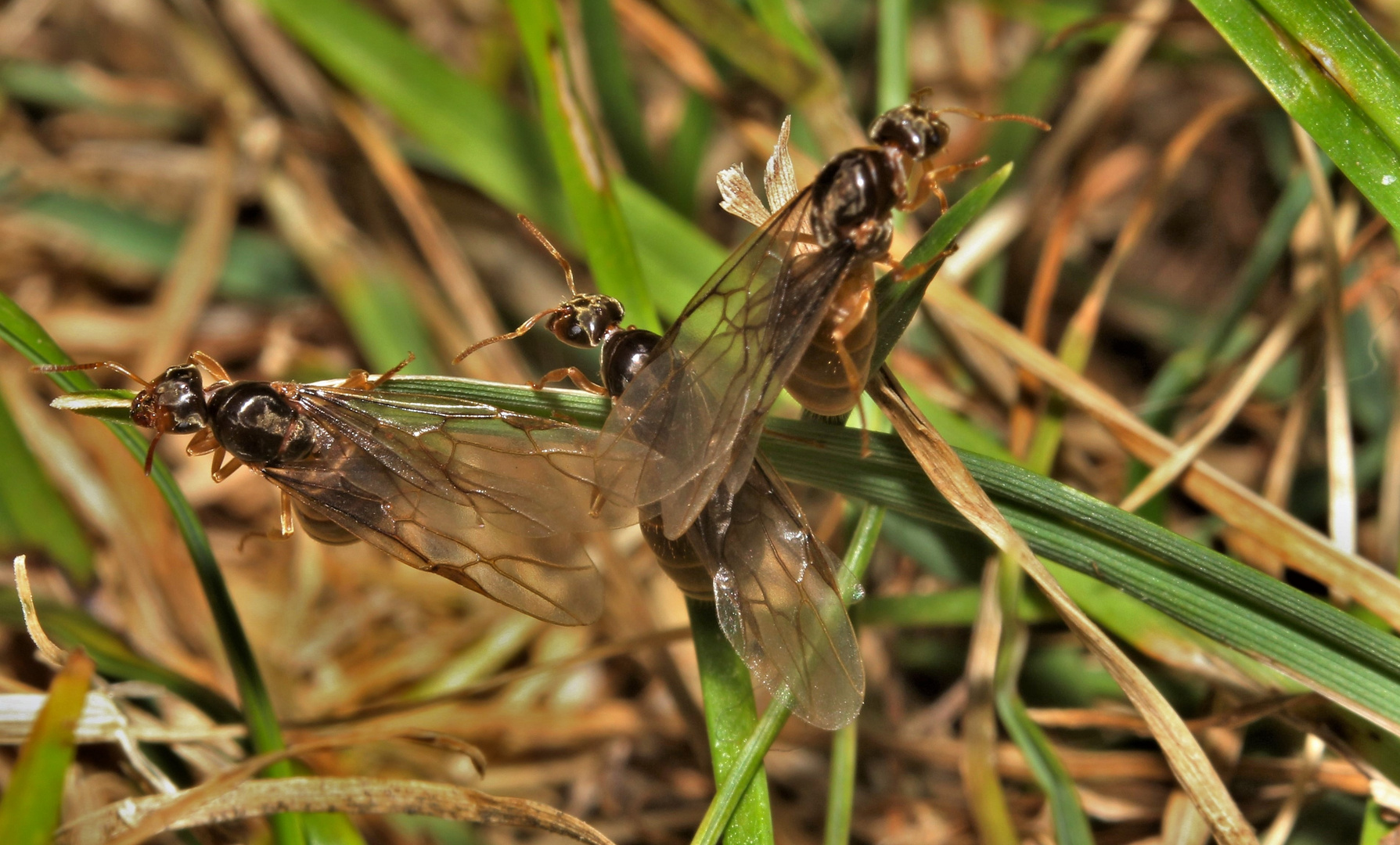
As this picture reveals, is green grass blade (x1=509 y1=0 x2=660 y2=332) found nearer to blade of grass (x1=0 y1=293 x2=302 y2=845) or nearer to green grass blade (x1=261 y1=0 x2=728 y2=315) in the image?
green grass blade (x1=261 y1=0 x2=728 y2=315)

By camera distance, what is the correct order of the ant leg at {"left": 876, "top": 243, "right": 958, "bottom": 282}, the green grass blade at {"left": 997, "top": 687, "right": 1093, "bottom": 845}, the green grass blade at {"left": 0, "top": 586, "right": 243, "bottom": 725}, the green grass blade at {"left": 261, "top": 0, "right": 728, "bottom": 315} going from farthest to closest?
the green grass blade at {"left": 261, "top": 0, "right": 728, "bottom": 315} → the green grass blade at {"left": 0, "top": 586, "right": 243, "bottom": 725} → the green grass blade at {"left": 997, "top": 687, "right": 1093, "bottom": 845} → the ant leg at {"left": 876, "top": 243, "right": 958, "bottom": 282}

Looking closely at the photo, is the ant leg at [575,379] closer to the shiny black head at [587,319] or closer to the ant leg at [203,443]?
the shiny black head at [587,319]

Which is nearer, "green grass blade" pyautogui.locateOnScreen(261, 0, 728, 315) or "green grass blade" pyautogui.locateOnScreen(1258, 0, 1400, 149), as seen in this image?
"green grass blade" pyautogui.locateOnScreen(1258, 0, 1400, 149)

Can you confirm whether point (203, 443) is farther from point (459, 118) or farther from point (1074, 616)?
point (1074, 616)

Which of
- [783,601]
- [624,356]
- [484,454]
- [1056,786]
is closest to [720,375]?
[624,356]

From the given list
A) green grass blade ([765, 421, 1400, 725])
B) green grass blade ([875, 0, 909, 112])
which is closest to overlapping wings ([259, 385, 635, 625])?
green grass blade ([765, 421, 1400, 725])

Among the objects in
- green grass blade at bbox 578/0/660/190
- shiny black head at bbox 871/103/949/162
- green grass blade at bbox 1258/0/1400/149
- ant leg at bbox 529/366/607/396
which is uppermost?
green grass blade at bbox 578/0/660/190

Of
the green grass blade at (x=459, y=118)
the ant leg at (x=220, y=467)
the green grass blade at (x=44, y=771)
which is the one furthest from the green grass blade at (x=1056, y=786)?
the ant leg at (x=220, y=467)

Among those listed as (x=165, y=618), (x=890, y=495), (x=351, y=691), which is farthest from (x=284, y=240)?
(x=890, y=495)
